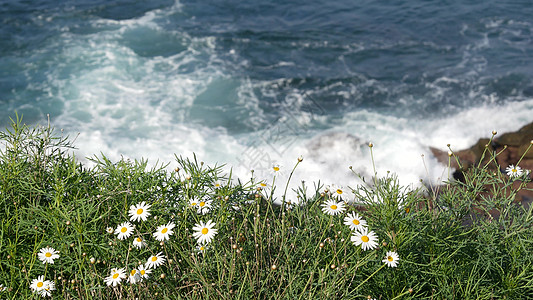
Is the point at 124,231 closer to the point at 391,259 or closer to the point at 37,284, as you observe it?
the point at 37,284

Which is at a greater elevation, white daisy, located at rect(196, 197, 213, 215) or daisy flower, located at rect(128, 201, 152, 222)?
daisy flower, located at rect(128, 201, 152, 222)

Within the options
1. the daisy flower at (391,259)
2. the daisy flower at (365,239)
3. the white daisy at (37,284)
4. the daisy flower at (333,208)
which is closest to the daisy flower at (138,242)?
the white daisy at (37,284)

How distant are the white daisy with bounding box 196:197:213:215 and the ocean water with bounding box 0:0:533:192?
16.8 ft

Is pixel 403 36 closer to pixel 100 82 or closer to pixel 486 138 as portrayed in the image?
pixel 486 138

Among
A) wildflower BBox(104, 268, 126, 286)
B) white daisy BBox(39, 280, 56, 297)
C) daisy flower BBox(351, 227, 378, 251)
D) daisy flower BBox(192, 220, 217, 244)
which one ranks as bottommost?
white daisy BBox(39, 280, 56, 297)

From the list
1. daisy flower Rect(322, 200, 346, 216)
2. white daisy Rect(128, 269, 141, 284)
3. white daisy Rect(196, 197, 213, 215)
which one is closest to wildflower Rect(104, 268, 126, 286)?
white daisy Rect(128, 269, 141, 284)

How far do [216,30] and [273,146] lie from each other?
18.1 ft

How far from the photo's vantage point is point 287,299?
9.48 feet

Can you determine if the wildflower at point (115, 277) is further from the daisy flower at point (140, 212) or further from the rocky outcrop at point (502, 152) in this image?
the rocky outcrop at point (502, 152)

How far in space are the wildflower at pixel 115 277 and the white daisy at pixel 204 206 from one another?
0.60 m

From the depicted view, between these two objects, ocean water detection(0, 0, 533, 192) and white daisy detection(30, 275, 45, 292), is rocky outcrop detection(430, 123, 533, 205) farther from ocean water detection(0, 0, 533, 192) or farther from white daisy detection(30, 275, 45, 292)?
white daisy detection(30, 275, 45, 292)

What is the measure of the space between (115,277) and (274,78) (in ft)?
31.2

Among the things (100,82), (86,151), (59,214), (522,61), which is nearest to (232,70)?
(100,82)

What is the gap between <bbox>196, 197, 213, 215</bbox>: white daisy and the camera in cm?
318
